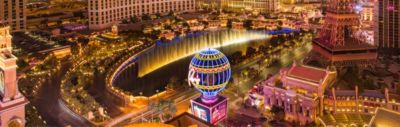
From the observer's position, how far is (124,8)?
4344cm

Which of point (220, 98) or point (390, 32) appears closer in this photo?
point (220, 98)

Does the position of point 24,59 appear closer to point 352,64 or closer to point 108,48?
point 108,48

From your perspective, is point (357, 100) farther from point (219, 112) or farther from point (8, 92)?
point (8, 92)

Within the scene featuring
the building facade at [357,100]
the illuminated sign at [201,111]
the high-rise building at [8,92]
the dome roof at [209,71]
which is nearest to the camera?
the high-rise building at [8,92]

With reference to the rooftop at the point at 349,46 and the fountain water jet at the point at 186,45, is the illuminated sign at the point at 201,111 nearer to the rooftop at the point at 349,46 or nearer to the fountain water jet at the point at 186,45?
the fountain water jet at the point at 186,45

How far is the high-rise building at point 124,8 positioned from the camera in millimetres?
40438

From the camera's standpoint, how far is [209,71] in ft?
62.3

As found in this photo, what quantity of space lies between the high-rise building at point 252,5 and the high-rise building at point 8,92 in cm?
3850

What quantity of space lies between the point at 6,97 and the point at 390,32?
82.3 feet

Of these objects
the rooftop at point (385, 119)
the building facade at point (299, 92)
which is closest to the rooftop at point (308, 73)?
the building facade at point (299, 92)

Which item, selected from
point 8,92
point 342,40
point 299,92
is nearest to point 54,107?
A: point 8,92

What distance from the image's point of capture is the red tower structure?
27328mm

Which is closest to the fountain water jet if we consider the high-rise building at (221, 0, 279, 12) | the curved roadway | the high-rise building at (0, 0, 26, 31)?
the curved roadway

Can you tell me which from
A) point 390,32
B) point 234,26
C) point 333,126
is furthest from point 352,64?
point 234,26
